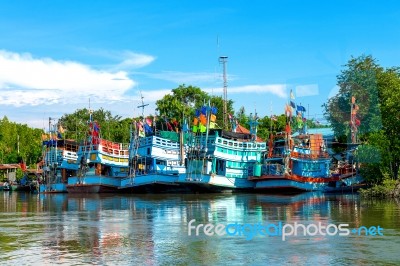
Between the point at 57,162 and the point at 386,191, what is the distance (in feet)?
111

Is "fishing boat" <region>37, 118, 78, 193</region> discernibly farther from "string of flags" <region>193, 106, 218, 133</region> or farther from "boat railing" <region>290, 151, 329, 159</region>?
"boat railing" <region>290, 151, 329, 159</region>

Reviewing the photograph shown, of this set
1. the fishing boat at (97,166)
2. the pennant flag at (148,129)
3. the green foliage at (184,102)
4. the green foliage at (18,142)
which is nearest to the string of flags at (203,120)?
the pennant flag at (148,129)

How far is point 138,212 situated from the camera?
28.4 m

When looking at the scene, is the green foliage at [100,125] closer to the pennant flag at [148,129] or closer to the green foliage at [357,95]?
the pennant flag at [148,129]

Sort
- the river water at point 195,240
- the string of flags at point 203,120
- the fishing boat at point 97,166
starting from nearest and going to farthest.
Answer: the river water at point 195,240, the string of flags at point 203,120, the fishing boat at point 97,166

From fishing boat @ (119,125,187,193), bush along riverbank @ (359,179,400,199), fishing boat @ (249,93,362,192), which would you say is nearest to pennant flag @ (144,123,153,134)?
fishing boat @ (119,125,187,193)

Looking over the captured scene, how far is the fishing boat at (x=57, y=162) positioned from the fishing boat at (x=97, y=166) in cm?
316

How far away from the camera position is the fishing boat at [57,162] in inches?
2226

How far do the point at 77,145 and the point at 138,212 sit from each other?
3235 cm

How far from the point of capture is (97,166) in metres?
52.6

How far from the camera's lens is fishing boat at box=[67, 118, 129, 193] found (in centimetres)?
5100

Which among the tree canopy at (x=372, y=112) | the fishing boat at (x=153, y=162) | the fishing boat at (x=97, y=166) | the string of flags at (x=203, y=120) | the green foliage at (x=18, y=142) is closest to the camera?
the tree canopy at (x=372, y=112)

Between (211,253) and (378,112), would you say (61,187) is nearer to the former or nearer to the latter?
(378,112)

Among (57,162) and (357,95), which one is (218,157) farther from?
(57,162)
